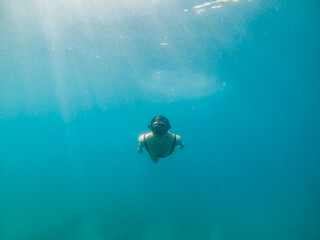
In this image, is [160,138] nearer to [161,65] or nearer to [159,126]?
[159,126]

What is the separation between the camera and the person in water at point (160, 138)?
3.01 metres

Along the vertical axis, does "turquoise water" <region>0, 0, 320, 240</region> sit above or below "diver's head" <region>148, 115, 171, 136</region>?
below

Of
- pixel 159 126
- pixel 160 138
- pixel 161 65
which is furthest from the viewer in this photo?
pixel 161 65

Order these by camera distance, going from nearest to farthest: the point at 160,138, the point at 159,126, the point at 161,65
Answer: the point at 159,126, the point at 160,138, the point at 161,65

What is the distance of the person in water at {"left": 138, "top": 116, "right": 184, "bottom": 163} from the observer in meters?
3.01

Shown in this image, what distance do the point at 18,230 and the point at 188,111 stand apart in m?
47.3

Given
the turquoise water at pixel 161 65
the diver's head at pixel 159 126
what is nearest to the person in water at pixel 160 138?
the diver's head at pixel 159 126

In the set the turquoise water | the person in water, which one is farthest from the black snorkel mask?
the turquoise water

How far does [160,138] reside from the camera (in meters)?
3.27

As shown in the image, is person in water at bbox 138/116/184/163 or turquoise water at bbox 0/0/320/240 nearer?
person in water at bbox 138/116/184/163

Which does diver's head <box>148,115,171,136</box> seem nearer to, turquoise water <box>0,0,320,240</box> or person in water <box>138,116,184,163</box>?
person in water <box>138,116,184,163</box>

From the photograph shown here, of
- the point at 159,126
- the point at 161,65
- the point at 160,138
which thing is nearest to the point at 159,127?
the point at 159,126

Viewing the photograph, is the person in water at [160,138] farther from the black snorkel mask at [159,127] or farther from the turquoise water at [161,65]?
the turquoise water at [161,65]

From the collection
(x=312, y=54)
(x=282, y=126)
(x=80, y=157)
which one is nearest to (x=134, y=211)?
(x=312, y=54)
